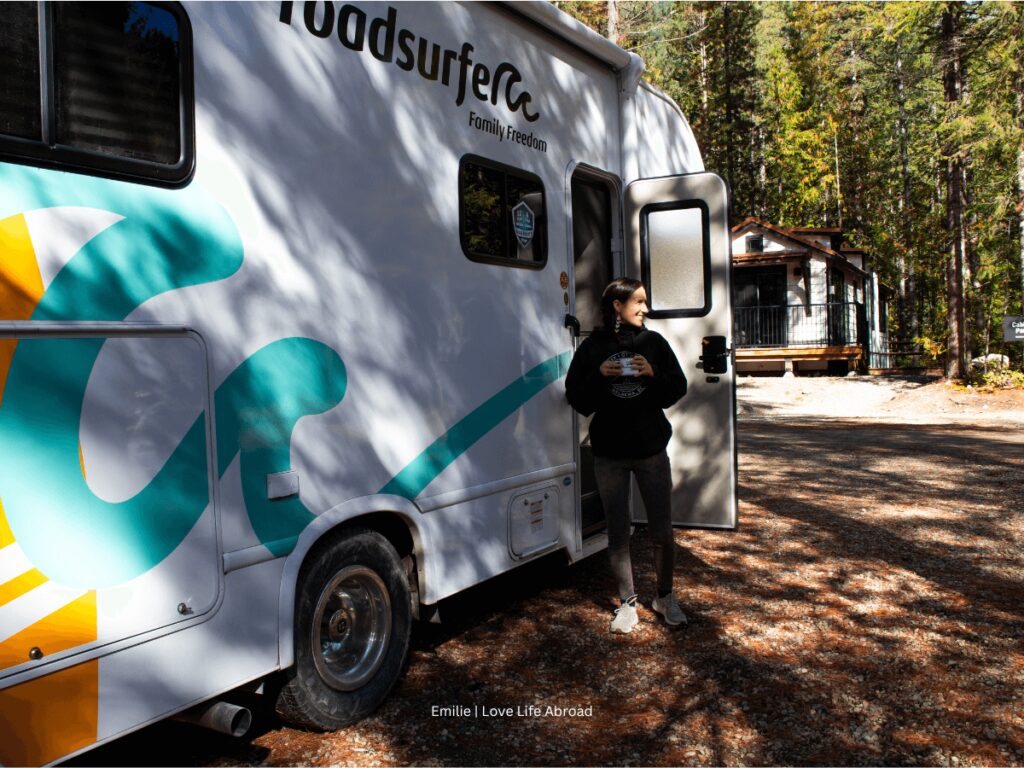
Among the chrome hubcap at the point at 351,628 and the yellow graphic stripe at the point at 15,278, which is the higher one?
the yellow graphic stripe at the point at 15,278

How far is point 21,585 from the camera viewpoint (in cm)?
242

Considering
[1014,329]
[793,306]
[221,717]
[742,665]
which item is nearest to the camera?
[221,717]

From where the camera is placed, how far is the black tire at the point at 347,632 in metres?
3.43

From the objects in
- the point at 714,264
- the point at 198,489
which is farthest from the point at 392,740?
the point at 714,264

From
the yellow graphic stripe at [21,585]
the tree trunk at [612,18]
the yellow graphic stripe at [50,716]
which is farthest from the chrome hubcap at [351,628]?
the tree trunk at [612,18]

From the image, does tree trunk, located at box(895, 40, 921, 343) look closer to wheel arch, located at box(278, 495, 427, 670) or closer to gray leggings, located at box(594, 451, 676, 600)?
gray leggings, located at box(594, 451, 676, 600)

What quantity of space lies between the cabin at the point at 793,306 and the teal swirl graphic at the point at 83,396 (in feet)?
76.7

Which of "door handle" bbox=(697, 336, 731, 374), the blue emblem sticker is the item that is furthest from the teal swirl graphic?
"door handle" bbox=(697, 336, 731, 374)

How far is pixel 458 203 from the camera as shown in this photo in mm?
4285

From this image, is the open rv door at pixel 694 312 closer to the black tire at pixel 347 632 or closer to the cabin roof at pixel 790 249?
the black tire at pixel 347 632

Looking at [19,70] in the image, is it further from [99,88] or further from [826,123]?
[826,123]

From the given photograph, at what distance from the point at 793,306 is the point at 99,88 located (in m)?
25.1

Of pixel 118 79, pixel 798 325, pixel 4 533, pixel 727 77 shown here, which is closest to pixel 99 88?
pixel 118 79

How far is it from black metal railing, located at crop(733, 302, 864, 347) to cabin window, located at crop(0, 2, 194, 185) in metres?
24.4
